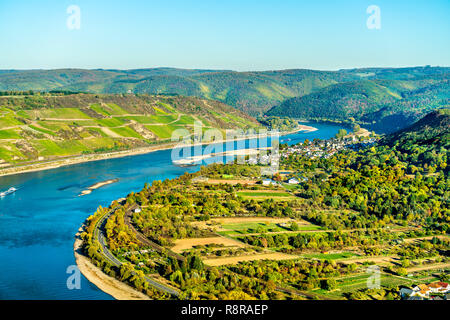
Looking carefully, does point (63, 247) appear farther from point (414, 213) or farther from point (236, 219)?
point (414, 213)

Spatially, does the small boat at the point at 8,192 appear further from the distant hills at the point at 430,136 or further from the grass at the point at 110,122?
the distant hills at the point at 430,136

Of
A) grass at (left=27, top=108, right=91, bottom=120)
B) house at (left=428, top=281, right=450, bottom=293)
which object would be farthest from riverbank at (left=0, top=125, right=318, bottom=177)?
house at (left=428, top=281, right=450, bottom=293)

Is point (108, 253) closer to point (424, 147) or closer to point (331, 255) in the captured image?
point (331, 255)

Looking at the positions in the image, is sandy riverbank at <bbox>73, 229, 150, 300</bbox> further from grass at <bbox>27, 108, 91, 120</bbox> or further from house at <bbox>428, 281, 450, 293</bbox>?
grass at <bbox>27, 108, 91, 120</bbox>

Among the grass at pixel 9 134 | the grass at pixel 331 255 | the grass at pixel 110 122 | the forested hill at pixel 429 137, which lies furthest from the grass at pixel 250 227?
the grass at pixel 110 122

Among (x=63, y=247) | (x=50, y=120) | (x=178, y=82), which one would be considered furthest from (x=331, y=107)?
(x=63, y=247)

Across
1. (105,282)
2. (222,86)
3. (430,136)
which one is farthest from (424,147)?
(222,86)
